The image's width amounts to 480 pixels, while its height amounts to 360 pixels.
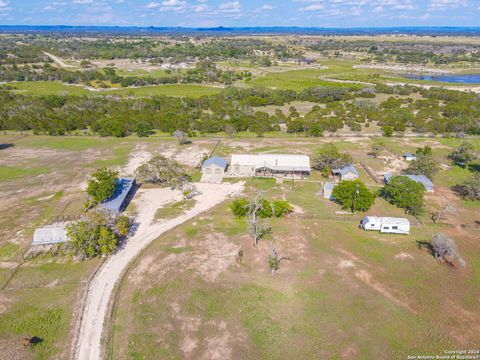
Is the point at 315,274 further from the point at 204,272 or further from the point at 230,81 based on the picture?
the point at 230,81

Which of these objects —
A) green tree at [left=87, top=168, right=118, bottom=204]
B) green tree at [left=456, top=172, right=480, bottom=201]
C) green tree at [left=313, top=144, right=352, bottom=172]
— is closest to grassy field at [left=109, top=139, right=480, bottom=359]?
green tree at [left=456, top=172, right=480, bottom=201]

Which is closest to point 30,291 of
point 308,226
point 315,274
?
point 315,274

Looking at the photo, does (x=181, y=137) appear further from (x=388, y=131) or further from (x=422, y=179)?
(x=388, y=131)

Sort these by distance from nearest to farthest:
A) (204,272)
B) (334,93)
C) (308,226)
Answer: (204,272)
(308,226)
(334,93)

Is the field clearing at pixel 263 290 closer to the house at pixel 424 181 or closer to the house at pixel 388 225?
the house at pixel 388 225

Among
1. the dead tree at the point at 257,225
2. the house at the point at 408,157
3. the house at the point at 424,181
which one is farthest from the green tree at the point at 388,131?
the dead tree at the point at 257,225

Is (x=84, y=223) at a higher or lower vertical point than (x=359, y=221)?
higher

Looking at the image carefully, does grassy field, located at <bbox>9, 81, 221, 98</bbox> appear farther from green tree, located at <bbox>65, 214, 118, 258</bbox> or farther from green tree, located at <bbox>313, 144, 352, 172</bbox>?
green tree, located at <bbox>65, 214, 118, 258</bbox>
